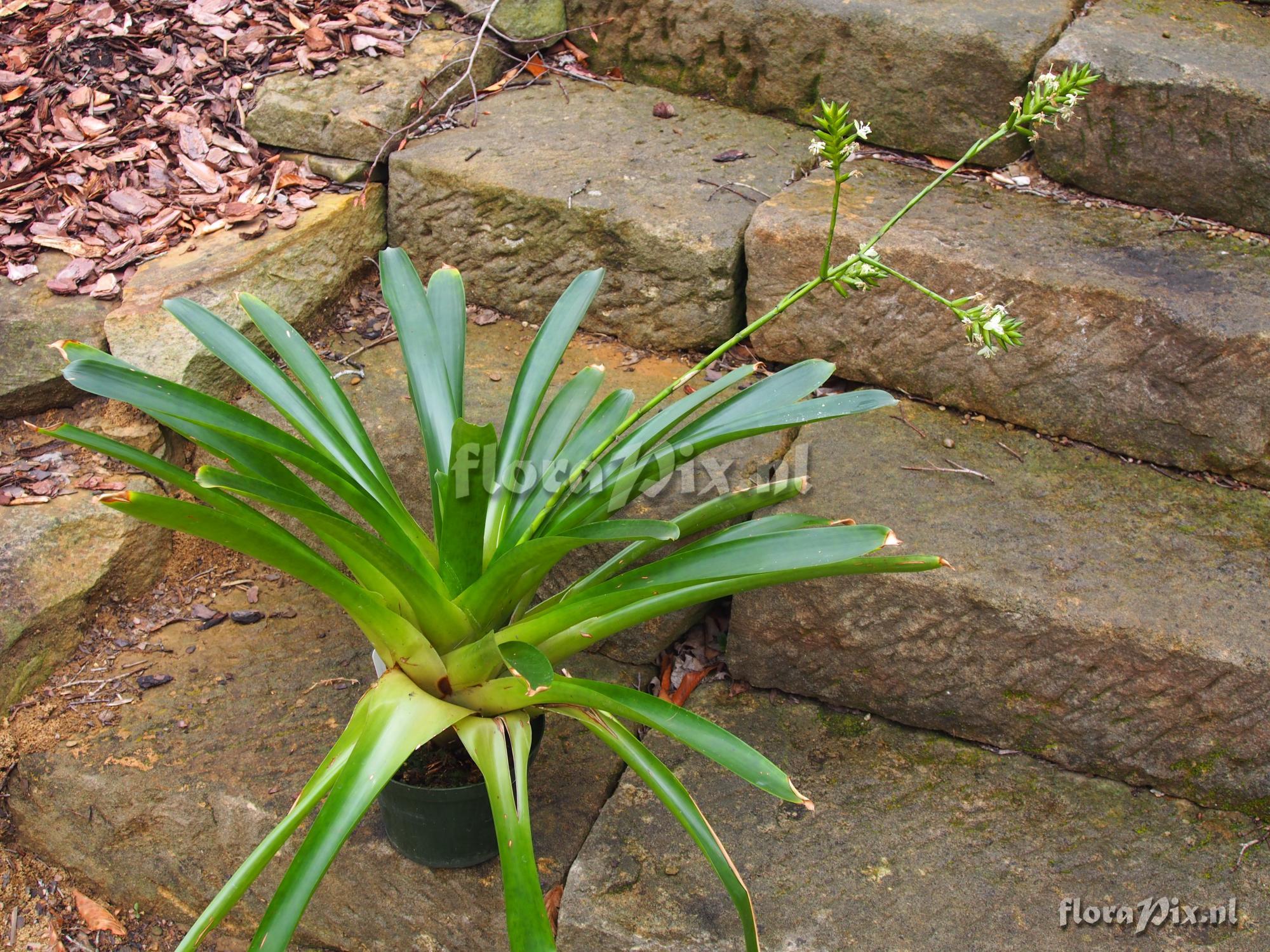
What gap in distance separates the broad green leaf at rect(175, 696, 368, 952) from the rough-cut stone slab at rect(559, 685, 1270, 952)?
1.61 feet

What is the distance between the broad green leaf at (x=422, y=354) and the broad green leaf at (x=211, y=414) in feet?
0.59

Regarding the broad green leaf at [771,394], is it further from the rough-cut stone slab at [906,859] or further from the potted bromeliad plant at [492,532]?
the rough-cut stone slab at [906,859]

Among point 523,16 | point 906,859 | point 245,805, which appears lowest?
point 245,805

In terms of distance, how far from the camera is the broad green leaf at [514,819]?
1.41 metres

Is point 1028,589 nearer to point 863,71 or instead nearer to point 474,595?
point 474,595

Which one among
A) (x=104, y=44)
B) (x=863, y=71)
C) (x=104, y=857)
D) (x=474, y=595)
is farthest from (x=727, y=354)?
(x=104, y=44)

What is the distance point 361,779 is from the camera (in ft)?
4.69

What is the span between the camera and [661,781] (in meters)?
1.53

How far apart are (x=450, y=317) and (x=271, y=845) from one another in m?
0.90

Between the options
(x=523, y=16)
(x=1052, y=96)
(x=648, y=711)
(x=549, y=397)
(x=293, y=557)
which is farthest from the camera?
(x=523, y=16)

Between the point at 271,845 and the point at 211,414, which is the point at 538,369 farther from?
the point at 271,845

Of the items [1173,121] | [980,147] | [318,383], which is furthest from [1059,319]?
[318,383]

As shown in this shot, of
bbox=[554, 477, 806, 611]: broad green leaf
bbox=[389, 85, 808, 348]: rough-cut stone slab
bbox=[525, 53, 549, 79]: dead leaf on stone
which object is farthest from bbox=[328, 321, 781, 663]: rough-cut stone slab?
bbox=[525, 53, 549, 79]: dead leaf on stone

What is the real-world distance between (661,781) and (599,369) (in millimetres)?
722
